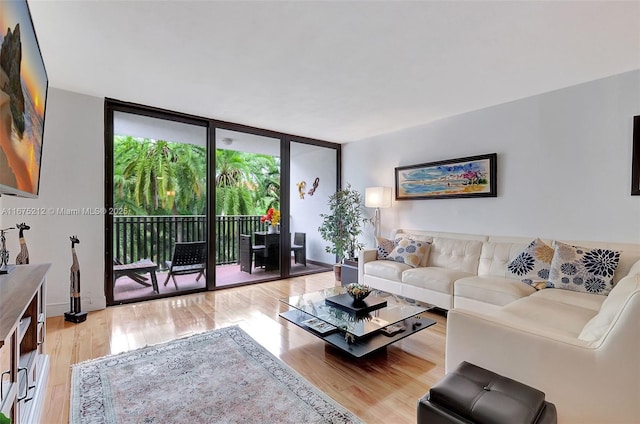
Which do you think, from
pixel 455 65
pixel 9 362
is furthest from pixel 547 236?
pixel 9 362

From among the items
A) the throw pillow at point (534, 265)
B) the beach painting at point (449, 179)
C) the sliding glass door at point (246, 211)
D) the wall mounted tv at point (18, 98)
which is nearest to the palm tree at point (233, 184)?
the sliding glass door at point (246, 211)

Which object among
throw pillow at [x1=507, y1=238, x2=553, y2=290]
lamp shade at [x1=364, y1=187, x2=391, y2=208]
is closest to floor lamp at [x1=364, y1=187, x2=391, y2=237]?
lamp shade at [x1=364, y1=187, x2=391, y2=208]

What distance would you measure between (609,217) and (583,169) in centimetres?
50

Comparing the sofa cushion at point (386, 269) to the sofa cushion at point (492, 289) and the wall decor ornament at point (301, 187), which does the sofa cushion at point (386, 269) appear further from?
the wall decor ornament at point (301, 187)

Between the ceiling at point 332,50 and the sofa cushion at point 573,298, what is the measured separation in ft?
6.25

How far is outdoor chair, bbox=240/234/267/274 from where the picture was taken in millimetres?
5008

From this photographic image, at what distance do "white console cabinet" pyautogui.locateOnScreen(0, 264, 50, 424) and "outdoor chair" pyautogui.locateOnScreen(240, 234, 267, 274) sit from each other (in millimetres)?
2972

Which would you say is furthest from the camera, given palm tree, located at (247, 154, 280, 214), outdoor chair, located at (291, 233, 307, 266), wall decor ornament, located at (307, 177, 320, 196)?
wall decor ornament, located at (307, 177, 320, 196)

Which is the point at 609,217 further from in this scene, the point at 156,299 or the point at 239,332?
the point at 156,299

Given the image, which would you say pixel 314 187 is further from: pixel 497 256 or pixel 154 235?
pixel 497 256

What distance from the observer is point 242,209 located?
5445mm

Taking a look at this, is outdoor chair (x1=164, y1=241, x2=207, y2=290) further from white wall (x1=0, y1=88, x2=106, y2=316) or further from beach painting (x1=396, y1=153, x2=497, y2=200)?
beach painting (x1=396, y1=153, x2=497, y2=200)

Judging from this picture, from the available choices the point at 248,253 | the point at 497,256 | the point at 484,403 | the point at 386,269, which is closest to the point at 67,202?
the point at 248,253

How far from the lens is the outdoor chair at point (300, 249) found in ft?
18.9
